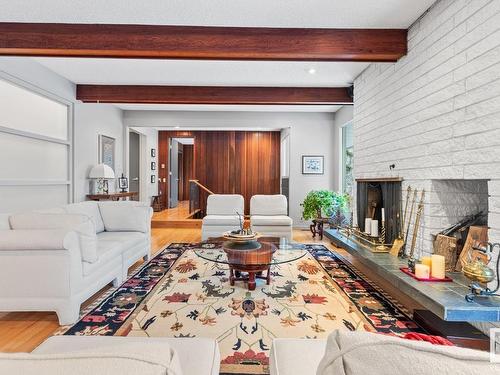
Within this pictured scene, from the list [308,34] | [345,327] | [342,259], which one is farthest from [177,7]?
[342,259]

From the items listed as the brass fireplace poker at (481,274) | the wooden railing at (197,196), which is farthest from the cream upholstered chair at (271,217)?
the brass fireplace poker at (481,274)

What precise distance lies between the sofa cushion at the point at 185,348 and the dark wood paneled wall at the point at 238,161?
25.3 feet

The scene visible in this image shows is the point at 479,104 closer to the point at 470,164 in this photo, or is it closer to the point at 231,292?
the point at 470,164

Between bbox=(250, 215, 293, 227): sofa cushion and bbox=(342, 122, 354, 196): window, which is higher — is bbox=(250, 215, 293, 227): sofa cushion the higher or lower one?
the lower one

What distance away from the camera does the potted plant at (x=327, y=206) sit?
18.6ft

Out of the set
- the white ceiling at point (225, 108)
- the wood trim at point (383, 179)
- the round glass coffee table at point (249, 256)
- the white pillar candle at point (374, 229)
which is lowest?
the round glass coffee table at point (249, 256)

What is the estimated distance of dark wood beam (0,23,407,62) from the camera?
3.07 metres

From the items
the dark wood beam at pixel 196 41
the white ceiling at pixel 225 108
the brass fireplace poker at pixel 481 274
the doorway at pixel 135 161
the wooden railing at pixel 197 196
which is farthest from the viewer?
the doorway at pixel 135 161

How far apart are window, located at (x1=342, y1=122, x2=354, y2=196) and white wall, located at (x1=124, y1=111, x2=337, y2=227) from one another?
0.36 meters

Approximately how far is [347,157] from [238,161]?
3597 mm

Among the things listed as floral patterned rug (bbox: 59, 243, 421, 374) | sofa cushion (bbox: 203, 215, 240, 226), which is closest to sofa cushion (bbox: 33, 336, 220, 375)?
floral patterned rug (bbox: 59, 243, 421, 374)

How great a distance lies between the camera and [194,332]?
7.43 ft

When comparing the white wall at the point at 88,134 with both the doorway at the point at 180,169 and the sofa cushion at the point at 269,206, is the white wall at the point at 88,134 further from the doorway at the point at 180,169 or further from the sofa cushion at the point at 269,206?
the doorway at the point at 180,169

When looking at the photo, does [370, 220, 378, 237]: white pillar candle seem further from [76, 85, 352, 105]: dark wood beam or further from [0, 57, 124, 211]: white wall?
[0, 57, 124, 211]: white wall
